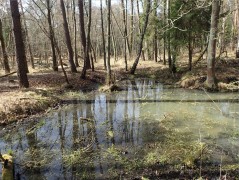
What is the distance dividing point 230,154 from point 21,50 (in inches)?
433

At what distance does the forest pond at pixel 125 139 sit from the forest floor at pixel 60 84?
0.82 metres

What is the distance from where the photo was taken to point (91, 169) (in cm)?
627

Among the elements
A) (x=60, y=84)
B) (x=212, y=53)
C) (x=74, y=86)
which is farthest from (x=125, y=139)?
(x=60, y=84)

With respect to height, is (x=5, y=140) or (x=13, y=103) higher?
(x=13, y=103)

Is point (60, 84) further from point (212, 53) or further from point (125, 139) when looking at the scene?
point (125, 139)

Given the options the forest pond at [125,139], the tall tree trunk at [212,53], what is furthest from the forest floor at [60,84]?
the forest pond at [125,139]

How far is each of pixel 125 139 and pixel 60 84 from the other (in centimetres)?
980

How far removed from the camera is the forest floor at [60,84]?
35.1 feet

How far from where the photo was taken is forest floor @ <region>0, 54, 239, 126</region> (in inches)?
421

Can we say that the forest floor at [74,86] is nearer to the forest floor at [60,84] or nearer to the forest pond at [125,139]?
the forest floor at [60,84]

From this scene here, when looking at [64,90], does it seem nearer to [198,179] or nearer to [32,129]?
[32,129]

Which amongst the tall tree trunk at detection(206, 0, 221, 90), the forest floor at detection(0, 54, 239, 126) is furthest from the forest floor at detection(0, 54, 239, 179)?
the tall tree trunk at detection(206, 0, 221, 90)

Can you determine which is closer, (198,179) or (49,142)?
(198,179)

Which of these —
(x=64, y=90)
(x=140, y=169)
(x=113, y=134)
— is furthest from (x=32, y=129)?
(x=64, y=90)
